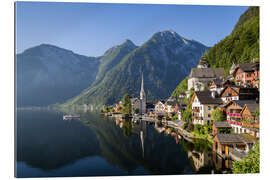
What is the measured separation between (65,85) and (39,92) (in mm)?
39994

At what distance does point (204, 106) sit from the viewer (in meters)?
26.5

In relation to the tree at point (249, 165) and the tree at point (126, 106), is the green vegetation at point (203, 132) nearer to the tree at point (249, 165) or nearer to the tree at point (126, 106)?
the tree at point (249, 165)

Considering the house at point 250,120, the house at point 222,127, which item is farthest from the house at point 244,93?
the house at point 250,120

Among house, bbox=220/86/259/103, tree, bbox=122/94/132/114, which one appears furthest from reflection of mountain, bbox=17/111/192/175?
tree, bbox=122/94/132/114

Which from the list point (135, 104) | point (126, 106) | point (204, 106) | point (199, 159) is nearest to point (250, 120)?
point (199, 159)

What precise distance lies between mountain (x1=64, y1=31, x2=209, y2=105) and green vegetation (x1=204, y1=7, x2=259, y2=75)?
157 ft

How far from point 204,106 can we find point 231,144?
10731 millimetres

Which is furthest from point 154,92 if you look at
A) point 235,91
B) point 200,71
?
point 235,91

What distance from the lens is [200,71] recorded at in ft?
149

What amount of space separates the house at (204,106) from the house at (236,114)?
4.55 metres

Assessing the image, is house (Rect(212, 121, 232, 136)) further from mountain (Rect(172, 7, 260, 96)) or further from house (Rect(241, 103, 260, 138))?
mountain (Rect(172, 7, 260, 96))

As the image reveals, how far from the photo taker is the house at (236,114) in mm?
18425

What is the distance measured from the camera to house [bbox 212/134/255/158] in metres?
15.6
